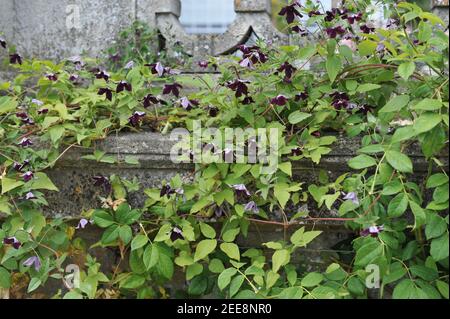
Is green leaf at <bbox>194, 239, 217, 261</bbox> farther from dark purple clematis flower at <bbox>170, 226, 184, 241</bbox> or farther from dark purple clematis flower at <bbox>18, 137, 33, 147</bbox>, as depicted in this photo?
dark purple clematis flower at <bbox>18, 137, 33, 147</bbox>

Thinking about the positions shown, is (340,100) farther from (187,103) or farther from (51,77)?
(51,77)

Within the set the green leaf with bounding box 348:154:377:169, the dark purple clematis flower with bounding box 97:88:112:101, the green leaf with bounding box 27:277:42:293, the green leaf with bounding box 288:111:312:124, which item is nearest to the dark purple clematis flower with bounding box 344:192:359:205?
the green leaf with bounding box 348:154:377:169

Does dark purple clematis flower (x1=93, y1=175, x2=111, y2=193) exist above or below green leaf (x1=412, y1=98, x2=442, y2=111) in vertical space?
below

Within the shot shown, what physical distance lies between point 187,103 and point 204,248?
23.5 inches

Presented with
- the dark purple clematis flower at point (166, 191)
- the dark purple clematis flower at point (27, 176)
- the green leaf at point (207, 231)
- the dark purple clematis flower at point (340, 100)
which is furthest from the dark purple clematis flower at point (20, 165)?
the dark purple clematis flower at point (340, 100)

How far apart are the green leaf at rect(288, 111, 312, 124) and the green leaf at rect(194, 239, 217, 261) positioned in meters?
0.53

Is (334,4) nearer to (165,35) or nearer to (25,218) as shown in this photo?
(165,35)

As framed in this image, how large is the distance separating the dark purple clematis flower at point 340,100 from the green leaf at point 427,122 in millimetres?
416

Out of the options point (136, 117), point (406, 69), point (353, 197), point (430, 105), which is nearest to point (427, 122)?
point (430, 105)

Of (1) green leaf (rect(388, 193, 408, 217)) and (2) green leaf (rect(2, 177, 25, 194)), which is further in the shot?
(2) green leaf (rect(2, 177, 25, 194))

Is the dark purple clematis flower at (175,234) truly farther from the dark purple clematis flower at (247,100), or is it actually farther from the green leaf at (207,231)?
the dark purple clematis flower at (247,100)

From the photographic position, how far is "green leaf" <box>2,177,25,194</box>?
6.47ft

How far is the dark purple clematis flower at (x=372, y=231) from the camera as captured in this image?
1.65 meters

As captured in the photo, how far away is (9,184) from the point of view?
1.99 metres
